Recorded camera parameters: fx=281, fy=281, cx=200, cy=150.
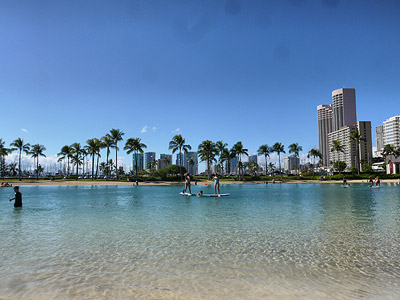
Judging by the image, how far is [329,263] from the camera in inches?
288

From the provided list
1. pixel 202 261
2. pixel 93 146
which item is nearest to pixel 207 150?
pixel 93 146

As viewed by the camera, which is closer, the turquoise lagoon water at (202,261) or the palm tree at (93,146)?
the turquoise lagoon water at (202,261)

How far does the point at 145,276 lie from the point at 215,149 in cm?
9395

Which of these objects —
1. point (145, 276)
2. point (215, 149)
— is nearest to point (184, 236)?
point (145, 276)

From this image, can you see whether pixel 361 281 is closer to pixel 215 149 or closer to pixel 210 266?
pixel 210 266

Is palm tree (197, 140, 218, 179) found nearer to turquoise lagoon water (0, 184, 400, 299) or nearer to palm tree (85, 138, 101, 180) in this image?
palm tree (85, 138, 101, 180)

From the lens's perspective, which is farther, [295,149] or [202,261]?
[295,149]

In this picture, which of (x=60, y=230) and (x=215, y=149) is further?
(x=215, y=149)

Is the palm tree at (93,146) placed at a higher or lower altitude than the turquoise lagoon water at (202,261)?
higher

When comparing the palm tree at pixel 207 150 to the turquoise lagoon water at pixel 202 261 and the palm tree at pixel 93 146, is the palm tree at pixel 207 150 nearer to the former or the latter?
the palm tree at pixel 93 146

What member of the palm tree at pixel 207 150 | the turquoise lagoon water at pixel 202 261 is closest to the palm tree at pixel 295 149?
the palm tree at pixel 207 150

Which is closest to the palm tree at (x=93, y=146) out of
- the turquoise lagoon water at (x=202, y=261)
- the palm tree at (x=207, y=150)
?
the palm tree at (x=207, y=150)

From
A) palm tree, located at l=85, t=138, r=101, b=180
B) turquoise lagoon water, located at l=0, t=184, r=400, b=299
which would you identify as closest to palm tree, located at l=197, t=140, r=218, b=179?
palm tree, located at l=85, t=138, r=101, b=180

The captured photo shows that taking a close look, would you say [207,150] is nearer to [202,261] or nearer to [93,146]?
[93,146]
